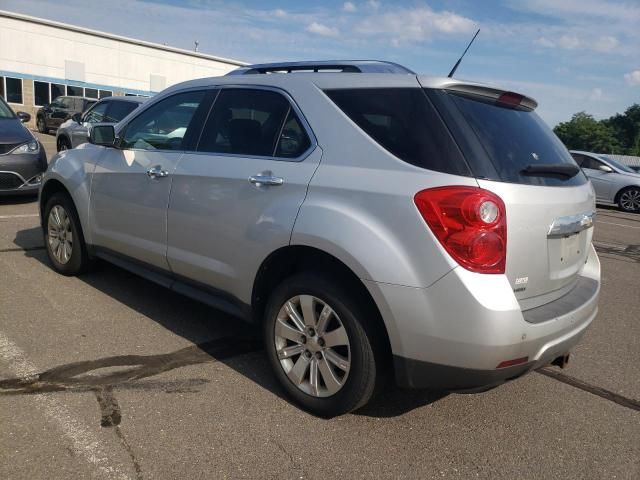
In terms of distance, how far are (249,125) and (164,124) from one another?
3.63 feet

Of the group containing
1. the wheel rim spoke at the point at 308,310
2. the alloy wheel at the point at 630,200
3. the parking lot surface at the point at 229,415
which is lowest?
the alloy wheel at the point at 630,200

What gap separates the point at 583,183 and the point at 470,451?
162 cm

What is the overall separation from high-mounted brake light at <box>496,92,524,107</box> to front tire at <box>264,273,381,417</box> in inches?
53.4

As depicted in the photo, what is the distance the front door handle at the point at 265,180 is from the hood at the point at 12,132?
21.0ft

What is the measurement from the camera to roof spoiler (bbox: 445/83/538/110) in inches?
113

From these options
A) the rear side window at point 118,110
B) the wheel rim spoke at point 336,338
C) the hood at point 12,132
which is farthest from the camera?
the rear side window at point 118,110

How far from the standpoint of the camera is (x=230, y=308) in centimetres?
355

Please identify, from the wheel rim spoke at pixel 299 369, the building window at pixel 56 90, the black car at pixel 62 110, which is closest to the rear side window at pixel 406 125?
the wheel rim spoke at pixel 299 369

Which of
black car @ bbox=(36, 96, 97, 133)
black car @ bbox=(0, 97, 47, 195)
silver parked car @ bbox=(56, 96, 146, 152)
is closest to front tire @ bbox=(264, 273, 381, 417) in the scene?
black car @ bbox=(0, 97, 47, 195)

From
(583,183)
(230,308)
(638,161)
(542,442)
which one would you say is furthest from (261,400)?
(638,161)

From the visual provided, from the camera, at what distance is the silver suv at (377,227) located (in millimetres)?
2549

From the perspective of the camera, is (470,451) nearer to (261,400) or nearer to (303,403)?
(303,403)

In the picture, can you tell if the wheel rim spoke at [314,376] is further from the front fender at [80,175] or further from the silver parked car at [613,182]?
the silver parked car at [613,182]

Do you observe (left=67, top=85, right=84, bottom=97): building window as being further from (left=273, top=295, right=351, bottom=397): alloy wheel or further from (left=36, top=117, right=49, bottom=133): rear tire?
(left=273, top=295, right=351, bottom=397): alloy wheel
